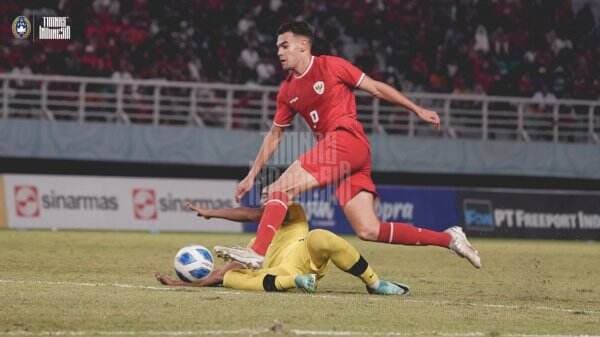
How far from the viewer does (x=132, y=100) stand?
26297mm

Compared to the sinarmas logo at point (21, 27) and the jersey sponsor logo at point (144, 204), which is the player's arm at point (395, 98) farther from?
the jersey sponsor logo at point (144, 204)

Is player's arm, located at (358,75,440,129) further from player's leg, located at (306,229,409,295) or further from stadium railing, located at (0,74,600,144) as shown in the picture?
stadium railing, located at (0,74,600,144)

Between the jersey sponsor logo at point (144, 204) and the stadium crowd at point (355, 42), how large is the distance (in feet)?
8.61

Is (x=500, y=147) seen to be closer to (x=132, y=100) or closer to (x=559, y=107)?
(x=559, y=107)

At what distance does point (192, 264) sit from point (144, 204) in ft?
44.6

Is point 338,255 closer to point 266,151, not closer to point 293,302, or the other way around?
point 293,302

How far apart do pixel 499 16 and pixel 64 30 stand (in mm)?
12115

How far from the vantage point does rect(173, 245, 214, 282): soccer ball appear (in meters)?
10.6

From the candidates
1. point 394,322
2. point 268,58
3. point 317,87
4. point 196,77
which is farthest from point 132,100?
point 394,322

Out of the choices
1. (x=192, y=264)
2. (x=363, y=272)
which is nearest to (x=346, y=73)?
(x=363, y=272)

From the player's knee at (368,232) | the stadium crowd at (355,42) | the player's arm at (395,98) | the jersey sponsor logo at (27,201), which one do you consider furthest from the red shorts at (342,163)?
the stadium crowd at (355,42)

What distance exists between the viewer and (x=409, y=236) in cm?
1060

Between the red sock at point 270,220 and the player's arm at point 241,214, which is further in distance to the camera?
the player's arm at point 241,214

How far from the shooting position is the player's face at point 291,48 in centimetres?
1066
